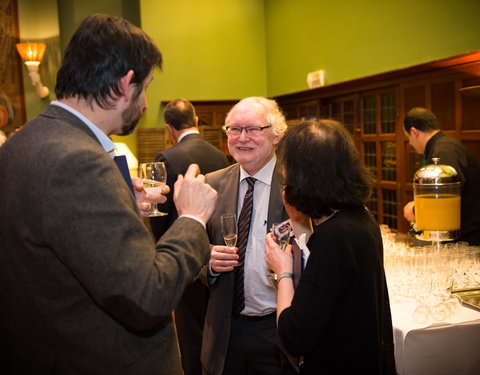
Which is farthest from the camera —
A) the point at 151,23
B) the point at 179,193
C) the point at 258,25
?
the point at 258,25

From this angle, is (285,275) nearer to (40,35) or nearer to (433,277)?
(433,277)

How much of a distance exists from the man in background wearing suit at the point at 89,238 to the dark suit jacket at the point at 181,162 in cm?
266

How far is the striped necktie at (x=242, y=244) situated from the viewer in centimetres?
230

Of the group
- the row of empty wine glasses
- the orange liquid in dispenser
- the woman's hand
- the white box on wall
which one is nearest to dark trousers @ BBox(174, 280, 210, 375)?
the row of empty wine glasses

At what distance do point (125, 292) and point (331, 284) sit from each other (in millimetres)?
674

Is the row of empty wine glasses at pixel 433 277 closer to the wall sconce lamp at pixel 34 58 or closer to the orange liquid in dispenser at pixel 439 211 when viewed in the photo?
the orange liquid in dispenser at pixel 439 211

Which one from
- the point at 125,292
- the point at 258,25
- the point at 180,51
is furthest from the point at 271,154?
the point at 258,25

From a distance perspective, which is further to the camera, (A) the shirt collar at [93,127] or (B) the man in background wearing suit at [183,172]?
(B) the man in background wearing suit at [183,172]

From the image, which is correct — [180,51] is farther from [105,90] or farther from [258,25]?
[105,90]

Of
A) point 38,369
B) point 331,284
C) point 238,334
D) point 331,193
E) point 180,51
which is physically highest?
point 180,51

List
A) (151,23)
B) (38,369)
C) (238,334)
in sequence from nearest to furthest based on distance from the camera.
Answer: (38,369) → (238,334) → (151,23)

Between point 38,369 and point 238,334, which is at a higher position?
point 38,369

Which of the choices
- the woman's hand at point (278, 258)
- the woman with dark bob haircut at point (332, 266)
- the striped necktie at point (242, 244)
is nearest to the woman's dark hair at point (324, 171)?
the woman with dark bob haircut at point (332, 266)

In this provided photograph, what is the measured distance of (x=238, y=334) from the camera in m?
2.33
